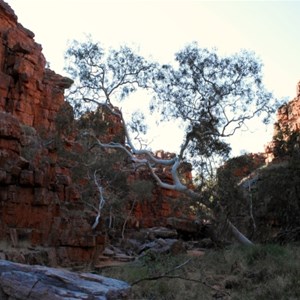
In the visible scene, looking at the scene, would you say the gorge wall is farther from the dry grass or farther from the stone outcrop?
the stone outcrop

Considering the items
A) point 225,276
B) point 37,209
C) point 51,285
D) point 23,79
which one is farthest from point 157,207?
point 51,285

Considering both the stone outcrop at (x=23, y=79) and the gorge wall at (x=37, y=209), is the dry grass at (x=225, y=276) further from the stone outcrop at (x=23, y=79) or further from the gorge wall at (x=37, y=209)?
the stone outcrop at (x=23, y=79)

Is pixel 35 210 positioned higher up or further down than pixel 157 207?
further down

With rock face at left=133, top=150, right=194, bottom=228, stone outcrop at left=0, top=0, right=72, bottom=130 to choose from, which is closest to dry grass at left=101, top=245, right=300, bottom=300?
stone outcrop at left=0, top=0, right=72, bottom=130

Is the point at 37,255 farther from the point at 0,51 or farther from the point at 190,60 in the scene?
the point at 0,51

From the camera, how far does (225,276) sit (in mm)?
9375

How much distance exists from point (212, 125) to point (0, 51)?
17228 millimetres

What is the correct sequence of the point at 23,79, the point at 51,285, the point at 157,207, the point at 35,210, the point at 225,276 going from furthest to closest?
1. the point at 157,207
2. the point at 23,79
3. the point at 35,210
4. the point at 225,276
5. the point at 51,285

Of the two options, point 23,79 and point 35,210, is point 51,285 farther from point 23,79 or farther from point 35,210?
point 23,79

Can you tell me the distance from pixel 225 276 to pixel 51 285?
Result: 19.6 ft

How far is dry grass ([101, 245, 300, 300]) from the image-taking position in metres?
7.21

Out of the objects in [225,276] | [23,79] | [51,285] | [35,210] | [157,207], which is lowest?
[225,276]

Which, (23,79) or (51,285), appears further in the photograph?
(23,79)

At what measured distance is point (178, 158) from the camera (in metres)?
14.7
